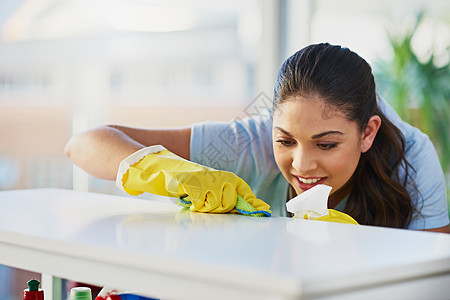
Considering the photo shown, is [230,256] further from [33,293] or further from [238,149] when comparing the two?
[238,149]

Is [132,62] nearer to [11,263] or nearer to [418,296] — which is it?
[11,263]

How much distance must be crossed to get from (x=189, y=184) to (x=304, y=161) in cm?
33

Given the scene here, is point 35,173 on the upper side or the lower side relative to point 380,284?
lower

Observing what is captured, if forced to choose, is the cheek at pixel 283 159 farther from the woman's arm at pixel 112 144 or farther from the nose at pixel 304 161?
the woman's arm at pixel 112 144

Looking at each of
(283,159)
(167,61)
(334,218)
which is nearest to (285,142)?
(283,159)

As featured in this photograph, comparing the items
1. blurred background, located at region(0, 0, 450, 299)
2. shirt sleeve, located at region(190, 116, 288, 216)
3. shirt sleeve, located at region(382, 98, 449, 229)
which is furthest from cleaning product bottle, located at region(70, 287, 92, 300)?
blurred background, located at region(0, 0, 450, 299)

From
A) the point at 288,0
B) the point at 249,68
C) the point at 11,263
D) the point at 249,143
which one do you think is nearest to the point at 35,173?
the point at 249,68

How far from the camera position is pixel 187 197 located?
993 mm

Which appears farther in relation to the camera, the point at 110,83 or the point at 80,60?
the point at 110,83

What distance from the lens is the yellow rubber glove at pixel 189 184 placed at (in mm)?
943

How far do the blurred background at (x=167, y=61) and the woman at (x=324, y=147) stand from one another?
3.96 feet

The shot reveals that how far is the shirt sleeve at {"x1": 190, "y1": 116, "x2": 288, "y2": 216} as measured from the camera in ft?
4.91

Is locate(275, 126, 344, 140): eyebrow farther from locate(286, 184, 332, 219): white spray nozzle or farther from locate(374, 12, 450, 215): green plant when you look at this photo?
locate(374, 12, 450, 215): green plant

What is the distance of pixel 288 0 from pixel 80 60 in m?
1.25
